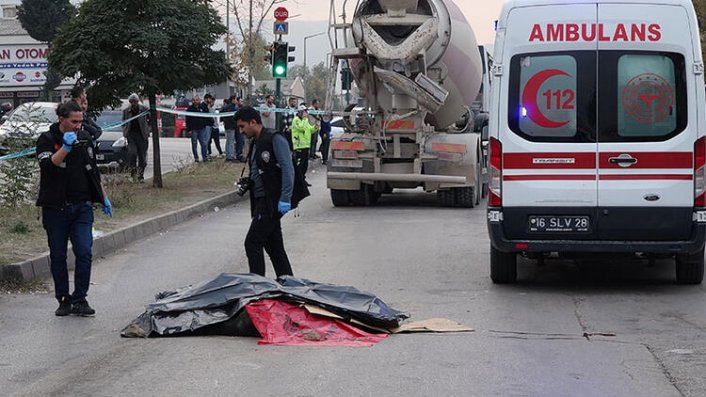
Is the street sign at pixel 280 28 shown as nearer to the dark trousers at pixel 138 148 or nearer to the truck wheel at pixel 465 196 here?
the dark trousers at pixel 138 148

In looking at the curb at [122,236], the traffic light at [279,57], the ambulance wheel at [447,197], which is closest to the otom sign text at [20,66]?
the traffic light at [279,57]

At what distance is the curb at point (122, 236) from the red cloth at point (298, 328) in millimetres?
3690

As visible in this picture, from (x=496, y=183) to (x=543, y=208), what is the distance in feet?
1.65

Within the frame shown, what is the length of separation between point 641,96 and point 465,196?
31.0 ft

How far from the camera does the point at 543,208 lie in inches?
428

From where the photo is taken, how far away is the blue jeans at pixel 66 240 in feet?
32.7

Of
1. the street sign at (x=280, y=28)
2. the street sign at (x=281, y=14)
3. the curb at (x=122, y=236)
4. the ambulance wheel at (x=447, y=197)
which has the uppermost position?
the street sign at (x=281, y=14)

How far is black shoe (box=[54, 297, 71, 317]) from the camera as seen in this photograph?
9961 millimetres

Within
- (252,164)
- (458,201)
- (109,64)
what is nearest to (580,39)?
(252,164)

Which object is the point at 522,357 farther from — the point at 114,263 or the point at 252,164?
the point at 114,263

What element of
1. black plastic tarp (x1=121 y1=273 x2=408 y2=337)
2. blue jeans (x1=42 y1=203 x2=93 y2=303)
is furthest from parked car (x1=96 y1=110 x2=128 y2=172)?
black plastic tarp (x1=121 y1=273 x2=408 y2=337)

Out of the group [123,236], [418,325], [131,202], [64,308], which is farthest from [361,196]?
[418,325]

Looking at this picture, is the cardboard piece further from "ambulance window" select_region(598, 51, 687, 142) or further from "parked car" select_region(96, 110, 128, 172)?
"parked car" select_region(96, 110, 128, 172)

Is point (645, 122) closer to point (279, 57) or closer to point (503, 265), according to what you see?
point (503, 265)
